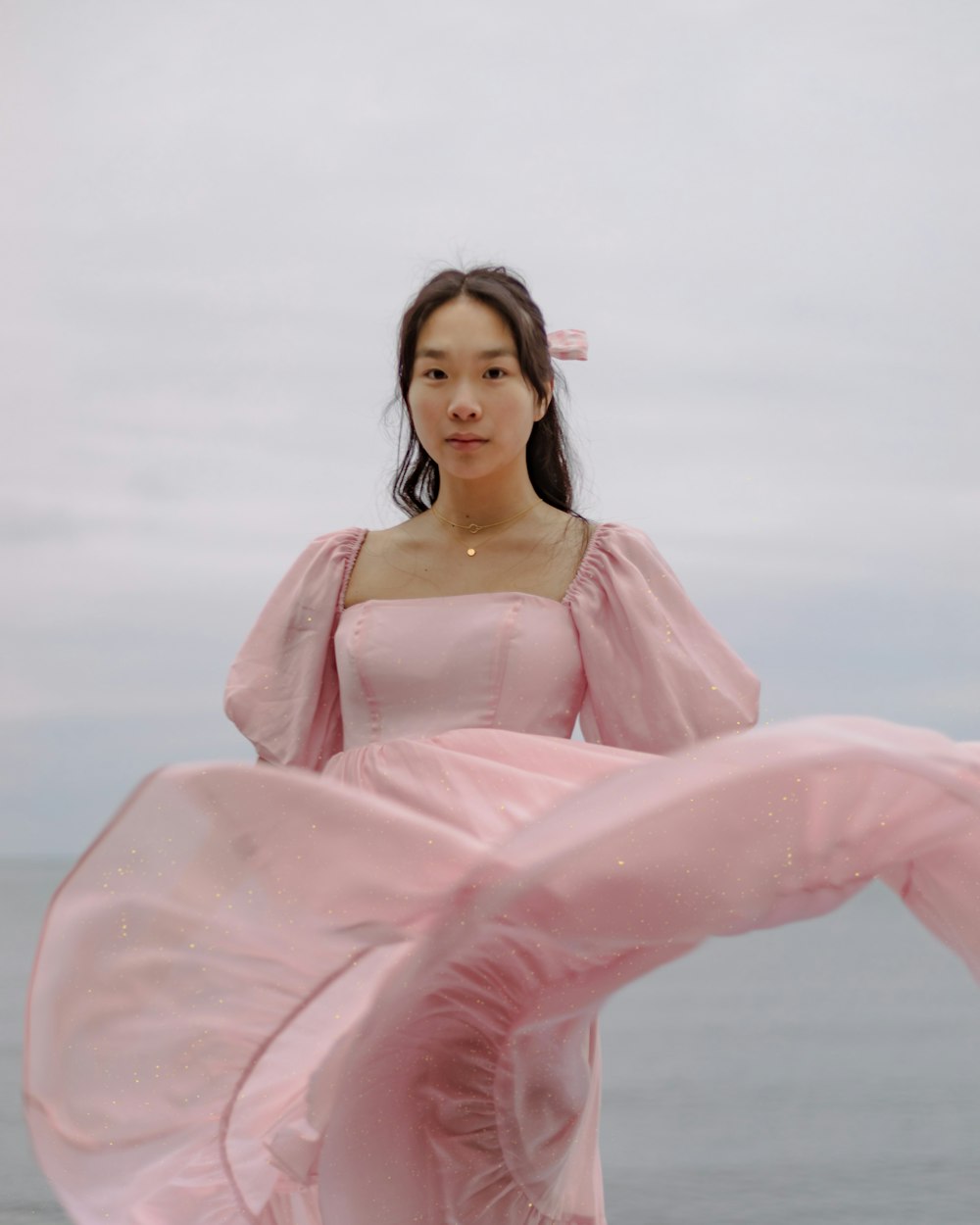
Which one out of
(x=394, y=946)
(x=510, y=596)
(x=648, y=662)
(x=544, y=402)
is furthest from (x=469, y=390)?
(x=394, y=946)

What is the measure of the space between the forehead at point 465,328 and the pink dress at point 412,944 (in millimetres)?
584

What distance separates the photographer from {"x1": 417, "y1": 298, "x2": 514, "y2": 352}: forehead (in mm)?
2214

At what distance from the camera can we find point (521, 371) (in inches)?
88.1

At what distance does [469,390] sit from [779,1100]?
3.68m

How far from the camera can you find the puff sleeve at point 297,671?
228 centimetres

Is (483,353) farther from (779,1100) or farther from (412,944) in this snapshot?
(779,1100)

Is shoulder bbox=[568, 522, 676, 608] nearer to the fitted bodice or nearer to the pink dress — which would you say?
the fitted bodice

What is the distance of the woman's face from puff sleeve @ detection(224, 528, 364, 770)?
231 mm

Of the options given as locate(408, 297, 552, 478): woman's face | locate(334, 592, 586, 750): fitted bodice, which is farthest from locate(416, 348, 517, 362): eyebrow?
locate(334, 592, 586, 750): fitted bodice

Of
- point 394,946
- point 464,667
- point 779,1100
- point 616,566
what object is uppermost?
point 616,566

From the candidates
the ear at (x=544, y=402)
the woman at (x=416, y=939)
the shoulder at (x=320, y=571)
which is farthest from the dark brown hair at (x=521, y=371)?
the woman at (x=416, y=939)

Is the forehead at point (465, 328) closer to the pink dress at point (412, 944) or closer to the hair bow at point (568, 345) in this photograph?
the hair bow at point (568, 345)

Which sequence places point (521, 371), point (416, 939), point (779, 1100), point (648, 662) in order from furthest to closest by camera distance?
point (779, 1100) → point (521, 371) → point (648, 662) → point (416, 939)

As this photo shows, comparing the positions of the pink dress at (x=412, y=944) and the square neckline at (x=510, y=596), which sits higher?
the square neckline at (x=510, y=596)
